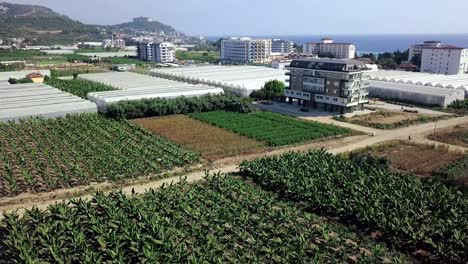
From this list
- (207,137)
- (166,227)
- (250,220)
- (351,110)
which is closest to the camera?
(166,227)

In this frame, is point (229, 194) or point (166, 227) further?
point (229, 194)

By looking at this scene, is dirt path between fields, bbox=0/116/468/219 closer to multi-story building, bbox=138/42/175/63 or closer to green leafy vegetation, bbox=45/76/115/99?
green leafy vegetation, bbox=45/76/115/99

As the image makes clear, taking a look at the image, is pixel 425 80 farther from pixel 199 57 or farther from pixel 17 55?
pixel 17 55

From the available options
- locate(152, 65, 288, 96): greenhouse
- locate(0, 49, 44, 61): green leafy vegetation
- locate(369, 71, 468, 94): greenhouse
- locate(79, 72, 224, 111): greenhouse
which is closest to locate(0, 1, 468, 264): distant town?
locate(79, 72, 224, 111): greenhouse

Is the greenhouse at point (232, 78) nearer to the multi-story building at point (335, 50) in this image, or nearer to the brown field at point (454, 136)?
the brown field at point (454, 136)

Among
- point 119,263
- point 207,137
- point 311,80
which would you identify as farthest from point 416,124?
point 119,263

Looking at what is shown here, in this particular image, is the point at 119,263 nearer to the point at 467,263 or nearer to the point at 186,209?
the point at 186,209

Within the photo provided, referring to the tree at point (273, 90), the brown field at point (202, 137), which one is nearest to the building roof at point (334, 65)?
the tree at point (273, 90)

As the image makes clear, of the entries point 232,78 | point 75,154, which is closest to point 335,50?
point 232,78
